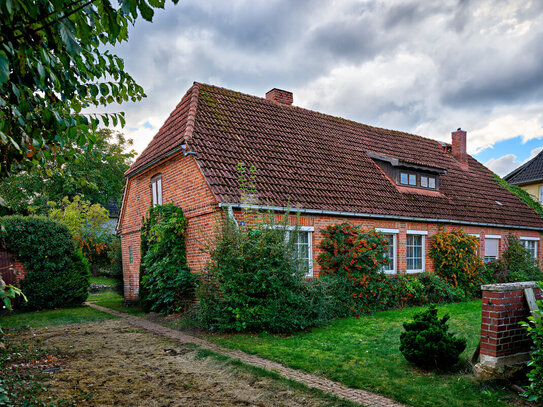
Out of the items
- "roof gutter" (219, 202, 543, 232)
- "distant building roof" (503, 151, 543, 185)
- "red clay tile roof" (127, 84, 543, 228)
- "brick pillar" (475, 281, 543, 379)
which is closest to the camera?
"brick pillar" (475, 281, 543, 379)

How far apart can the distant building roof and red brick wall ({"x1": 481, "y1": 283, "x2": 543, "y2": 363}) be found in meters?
32.3

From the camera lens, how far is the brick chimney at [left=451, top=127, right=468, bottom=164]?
70.7 feet

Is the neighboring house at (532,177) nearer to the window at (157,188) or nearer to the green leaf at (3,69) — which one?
the window at (157,188)

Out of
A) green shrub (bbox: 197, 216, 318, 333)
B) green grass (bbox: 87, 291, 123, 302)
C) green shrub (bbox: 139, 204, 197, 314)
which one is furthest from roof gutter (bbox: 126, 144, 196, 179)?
green grass (bbox: 87, 291, 123, 302)

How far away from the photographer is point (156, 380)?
19.4ft

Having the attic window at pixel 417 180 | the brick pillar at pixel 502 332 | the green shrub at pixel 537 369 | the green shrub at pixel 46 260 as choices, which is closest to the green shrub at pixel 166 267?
the green shrub at pixel 46 260

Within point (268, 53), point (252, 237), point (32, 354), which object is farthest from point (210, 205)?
point (32, 354)

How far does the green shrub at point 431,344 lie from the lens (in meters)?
5.77

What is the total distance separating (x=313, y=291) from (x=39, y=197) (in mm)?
27532

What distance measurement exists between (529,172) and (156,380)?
37.0 m

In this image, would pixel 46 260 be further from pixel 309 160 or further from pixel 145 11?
pixel 145 11

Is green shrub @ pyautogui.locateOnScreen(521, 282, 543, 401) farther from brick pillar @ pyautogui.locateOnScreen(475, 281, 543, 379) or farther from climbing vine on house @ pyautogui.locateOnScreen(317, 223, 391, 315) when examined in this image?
climbing vine on house @ pyautogui.locateOnScreen(317, 223, 391, 315)

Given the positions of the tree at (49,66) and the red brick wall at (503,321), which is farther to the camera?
the red brick wall at (503,321)

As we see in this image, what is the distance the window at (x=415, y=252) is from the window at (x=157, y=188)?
9.57 m
